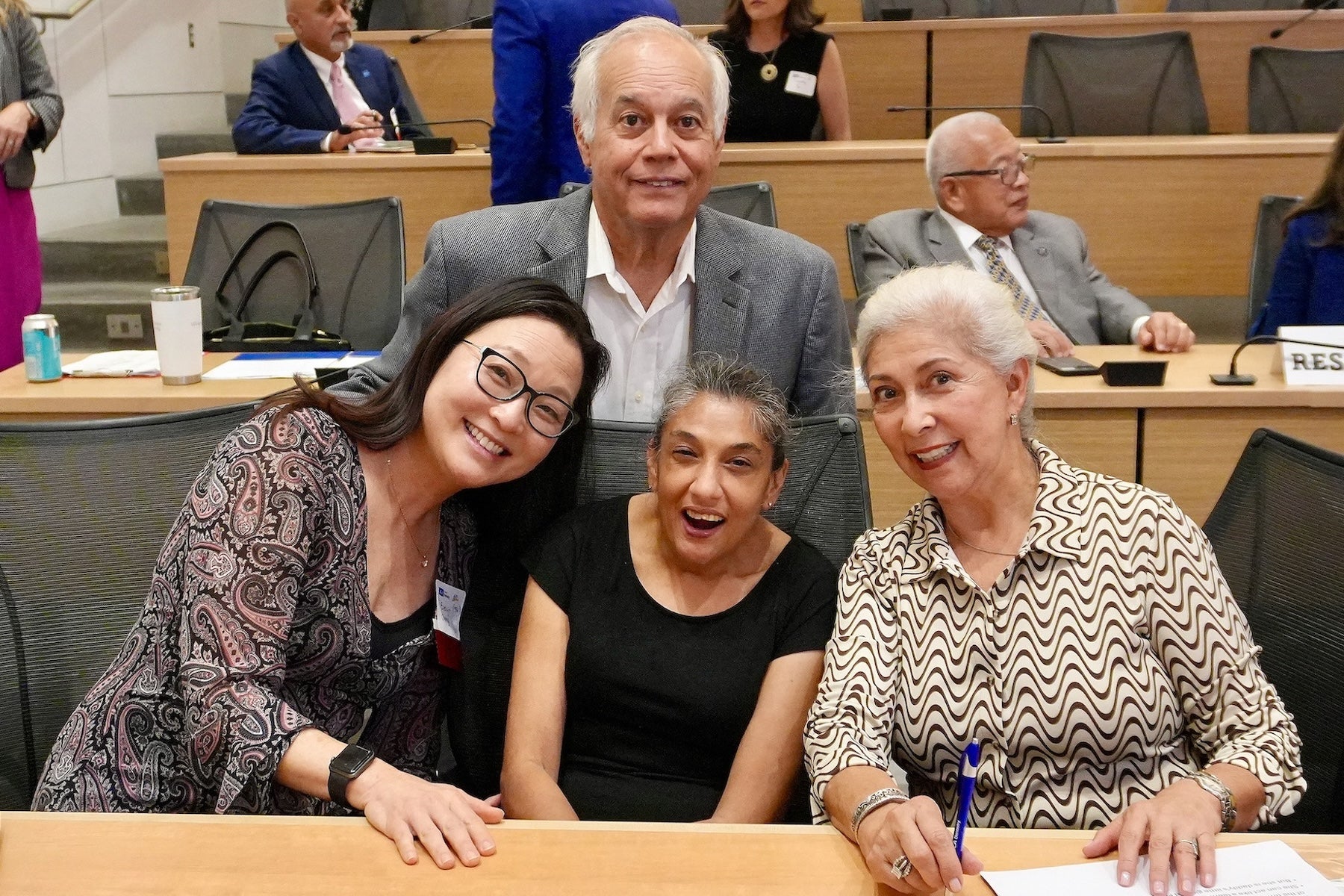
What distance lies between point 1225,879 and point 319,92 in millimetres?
4192

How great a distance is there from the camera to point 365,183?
3953mm

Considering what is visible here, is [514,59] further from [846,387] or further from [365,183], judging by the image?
[846,387]

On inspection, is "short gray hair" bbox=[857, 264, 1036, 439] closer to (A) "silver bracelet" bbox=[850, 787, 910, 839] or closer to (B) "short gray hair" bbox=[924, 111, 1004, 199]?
(A) "silver bracelet" bbox=[850, 787, 910, 839]

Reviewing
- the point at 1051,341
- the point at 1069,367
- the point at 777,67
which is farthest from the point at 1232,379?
the point at 777,67

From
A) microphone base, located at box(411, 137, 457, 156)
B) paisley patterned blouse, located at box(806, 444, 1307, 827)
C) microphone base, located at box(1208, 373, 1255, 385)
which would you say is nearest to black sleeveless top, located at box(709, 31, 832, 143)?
microphone base, located at box(411, 137, 457, 156)

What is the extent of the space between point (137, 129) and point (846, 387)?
5.87 m

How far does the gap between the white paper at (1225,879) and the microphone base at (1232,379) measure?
1.48 meters

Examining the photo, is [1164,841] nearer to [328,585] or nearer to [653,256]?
[328,585]

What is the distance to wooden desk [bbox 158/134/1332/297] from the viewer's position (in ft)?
12.3

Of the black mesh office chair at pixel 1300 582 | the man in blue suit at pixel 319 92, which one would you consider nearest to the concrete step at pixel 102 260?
the man in blue suit at pixel 319 92

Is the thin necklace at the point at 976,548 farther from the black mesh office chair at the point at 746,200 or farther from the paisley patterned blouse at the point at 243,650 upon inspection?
the black mesh office chair at the point at 746,200

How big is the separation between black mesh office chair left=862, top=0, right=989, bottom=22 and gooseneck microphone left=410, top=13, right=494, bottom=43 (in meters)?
1.72

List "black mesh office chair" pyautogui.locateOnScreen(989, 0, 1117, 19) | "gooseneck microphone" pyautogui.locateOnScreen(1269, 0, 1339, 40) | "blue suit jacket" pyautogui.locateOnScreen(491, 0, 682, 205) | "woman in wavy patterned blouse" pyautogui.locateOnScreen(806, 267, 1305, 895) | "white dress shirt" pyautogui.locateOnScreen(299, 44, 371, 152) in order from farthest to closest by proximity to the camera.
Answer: "black mesh office chair" pyautogui.locateOnScreen(989, 0, 1117, 19) < "gooseneck microphone" pyautogui.locateOnScreen(1269, 0, 1339, 40) < "white dress shirt" pyautogui.locateOnScreen(299, 44, 371, 152) < "blue suit jacket" pyautogui.locateOnScreen(491, 0, 682, 205) < "woman in wavy patterned blouse" pyautogui.locateOnScreen(806, 267, 1305, 895)

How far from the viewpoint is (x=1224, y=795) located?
133cm
